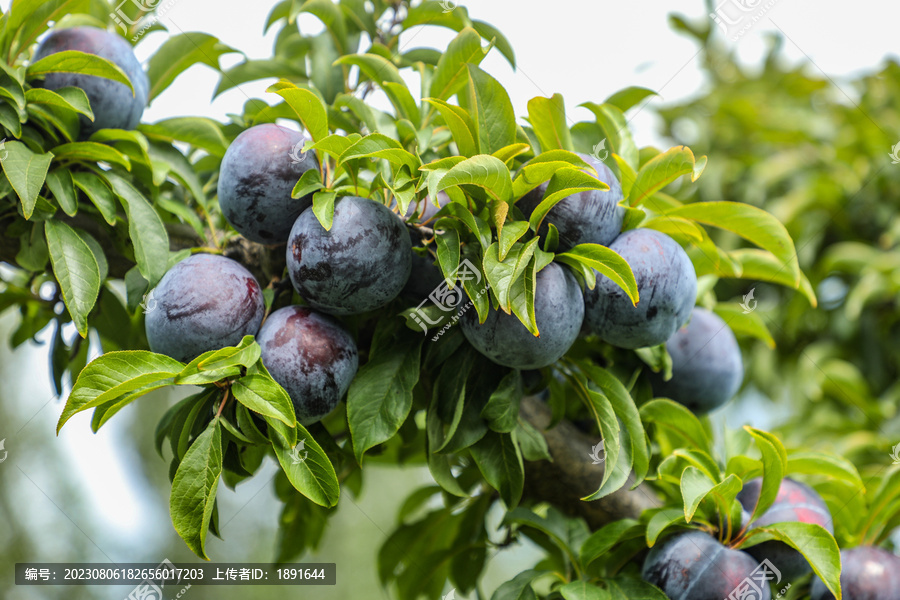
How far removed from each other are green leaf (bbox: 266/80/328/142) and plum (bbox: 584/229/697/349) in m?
0.37

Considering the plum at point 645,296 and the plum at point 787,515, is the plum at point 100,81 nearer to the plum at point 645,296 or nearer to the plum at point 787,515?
the plum at point 645,296

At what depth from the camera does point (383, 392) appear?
0.77 meters

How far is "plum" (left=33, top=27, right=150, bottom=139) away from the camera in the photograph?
0.87 metres

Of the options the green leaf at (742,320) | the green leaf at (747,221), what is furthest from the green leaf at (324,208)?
the green leaf at (742,320)

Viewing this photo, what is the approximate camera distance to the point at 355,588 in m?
3.86

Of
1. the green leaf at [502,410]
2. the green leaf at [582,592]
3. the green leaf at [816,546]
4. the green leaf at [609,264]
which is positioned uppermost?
the green leaf at [609,264]

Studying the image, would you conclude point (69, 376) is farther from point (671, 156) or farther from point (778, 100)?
point (778, 100)

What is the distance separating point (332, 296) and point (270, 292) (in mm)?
125

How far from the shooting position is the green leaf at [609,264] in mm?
→ 700

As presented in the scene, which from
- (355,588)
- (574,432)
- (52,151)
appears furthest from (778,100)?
(355,588)

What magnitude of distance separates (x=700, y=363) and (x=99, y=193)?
2.83 ft

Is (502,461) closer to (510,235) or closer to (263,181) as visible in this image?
(510,235)

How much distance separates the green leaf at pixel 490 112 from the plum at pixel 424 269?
90 millimetres

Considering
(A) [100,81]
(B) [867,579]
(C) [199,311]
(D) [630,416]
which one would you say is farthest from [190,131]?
(B) [867,579]
